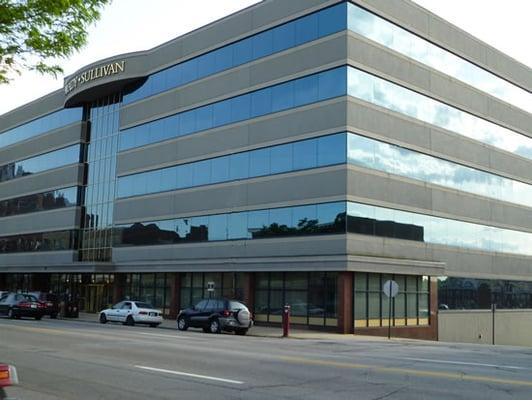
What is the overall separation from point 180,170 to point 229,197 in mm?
5901

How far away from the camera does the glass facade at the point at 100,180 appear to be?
49625mm

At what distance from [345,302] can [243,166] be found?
11.1 m

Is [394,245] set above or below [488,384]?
above

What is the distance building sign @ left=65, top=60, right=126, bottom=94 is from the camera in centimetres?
4762

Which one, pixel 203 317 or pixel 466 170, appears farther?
pixel 466 170

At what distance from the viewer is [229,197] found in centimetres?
3850

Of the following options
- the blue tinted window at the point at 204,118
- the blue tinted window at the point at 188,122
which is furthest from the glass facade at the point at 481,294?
the blue tinted window at the point at 188,122

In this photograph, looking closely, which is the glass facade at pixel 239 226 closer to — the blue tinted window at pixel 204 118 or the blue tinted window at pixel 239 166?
the blue tinted window at pixel 239 166

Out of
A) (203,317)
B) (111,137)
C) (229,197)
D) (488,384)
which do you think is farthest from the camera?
(111,137)

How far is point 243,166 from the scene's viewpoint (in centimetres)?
3788

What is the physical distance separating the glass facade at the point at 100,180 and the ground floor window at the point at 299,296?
57.7 ft

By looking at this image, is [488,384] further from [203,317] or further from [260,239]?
[260,239]

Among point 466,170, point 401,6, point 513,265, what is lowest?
point 513,265

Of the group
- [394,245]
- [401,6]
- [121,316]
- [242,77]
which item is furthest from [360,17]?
[121,316]
